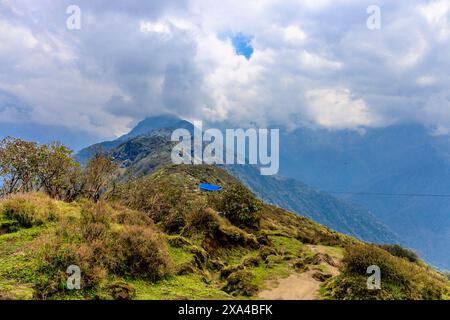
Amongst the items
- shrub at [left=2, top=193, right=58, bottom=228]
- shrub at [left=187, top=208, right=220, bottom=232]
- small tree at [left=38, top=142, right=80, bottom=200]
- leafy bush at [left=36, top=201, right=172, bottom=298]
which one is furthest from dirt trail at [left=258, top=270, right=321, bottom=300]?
small tree at [left=38, top=142, right=80, bottom=200]

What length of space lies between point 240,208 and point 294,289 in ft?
53.5

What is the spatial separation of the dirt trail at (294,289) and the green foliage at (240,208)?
44.4 feet

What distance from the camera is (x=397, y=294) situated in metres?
14.5

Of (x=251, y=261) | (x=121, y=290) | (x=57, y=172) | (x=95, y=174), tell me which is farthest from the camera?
(x=57, y=172)

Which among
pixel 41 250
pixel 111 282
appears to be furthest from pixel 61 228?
pixel 111 282

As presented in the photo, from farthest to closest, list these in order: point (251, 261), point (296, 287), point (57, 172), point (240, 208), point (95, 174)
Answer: point (57, 172) → point (95, 174) → point (240, 208) → point (251, 261) → point (296, 287)

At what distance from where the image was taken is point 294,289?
17.4 meters

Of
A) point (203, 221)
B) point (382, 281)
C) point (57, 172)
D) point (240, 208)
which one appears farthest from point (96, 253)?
point (57, 172)

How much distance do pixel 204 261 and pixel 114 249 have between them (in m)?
6.84

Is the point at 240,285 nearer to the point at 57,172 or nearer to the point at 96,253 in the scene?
the point at 96,253

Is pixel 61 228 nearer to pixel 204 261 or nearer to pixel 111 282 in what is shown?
pixel 111 282

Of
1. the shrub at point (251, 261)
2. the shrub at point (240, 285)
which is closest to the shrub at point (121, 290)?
the shrub at point (240, 285)

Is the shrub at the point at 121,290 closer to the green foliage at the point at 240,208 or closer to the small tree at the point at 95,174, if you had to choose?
the green foliage at the point at 240,208

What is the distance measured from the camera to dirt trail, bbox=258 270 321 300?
16.3 metres
